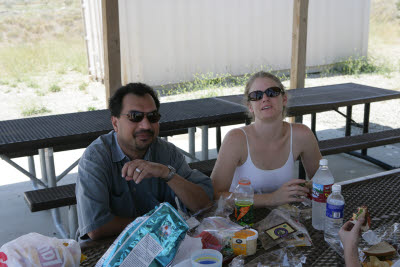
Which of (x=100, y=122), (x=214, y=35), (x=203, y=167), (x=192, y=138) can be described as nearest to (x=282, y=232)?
(x=203, y=167)

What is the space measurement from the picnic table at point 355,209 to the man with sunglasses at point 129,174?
0.22 m

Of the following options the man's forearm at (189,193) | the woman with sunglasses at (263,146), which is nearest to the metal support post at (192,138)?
the woman with sunglasses at (263,146)

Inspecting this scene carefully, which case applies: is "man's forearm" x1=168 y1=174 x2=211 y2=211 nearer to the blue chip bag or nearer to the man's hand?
the man's hand

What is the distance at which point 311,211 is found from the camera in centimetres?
184

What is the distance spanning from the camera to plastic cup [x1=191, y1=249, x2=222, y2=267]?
129 centimetres

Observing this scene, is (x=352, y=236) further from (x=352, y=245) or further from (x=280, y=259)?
(x=280, y=259)

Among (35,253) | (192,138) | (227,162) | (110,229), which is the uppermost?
(35,253)

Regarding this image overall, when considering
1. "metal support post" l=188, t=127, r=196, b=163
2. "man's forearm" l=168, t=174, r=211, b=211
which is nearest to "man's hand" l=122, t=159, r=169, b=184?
"man's forearm" l=168, t=174, r=211, b=211

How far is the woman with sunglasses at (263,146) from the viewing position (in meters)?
2.31

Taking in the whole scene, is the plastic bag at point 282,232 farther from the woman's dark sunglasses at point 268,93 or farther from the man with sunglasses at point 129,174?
the woman's dark sunglasses at point 268,93

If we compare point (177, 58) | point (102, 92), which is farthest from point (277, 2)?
point (102, 92)

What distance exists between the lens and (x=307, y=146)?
2.42 meters

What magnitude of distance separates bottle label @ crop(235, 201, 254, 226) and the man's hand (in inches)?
15.2

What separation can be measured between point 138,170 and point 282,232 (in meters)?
0.63
